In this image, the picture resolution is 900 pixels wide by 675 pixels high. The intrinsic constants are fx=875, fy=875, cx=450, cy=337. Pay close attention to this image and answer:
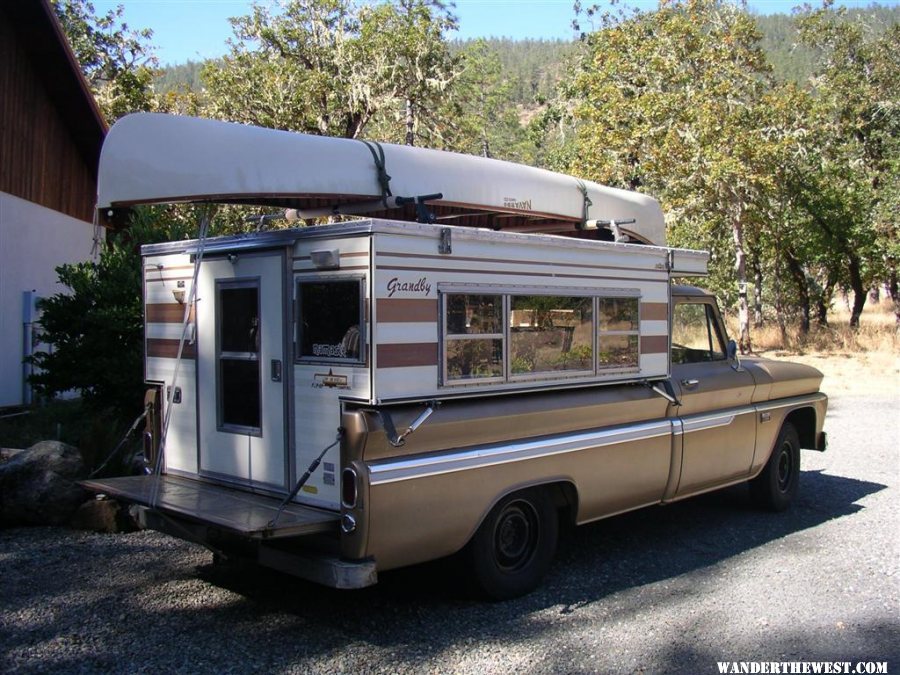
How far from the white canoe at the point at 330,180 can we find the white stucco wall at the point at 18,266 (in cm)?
846

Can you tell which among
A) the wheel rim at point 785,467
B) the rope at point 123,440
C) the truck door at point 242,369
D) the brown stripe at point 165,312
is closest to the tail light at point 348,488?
the truck door at point 242,369

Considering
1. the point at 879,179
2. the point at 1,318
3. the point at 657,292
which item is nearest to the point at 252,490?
the point at 657,292

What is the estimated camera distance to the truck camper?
4.66 m

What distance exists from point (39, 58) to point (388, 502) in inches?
467

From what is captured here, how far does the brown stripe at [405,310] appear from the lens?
4.68 m

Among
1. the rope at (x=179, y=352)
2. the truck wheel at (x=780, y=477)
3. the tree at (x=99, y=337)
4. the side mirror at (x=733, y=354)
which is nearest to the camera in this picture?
the rope at (x=179, y=352)

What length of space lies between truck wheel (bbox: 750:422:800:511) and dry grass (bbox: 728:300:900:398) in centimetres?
939

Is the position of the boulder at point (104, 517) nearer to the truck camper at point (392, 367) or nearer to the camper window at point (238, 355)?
the truck camper at point (392, 367)

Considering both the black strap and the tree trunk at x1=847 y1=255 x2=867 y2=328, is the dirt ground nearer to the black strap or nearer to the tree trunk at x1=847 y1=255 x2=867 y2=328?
the tree trunk at x1=847 y1=255 x2=867 y2=328

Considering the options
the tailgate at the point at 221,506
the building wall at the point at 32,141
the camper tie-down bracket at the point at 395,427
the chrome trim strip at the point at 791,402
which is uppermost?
the building wall at the point at 32,141

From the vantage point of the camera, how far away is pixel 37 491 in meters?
6.74

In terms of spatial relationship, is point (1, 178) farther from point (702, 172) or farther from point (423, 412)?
point (702, 172)

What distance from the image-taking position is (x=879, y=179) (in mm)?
26828

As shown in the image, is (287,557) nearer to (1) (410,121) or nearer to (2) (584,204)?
(2) (584,204)
